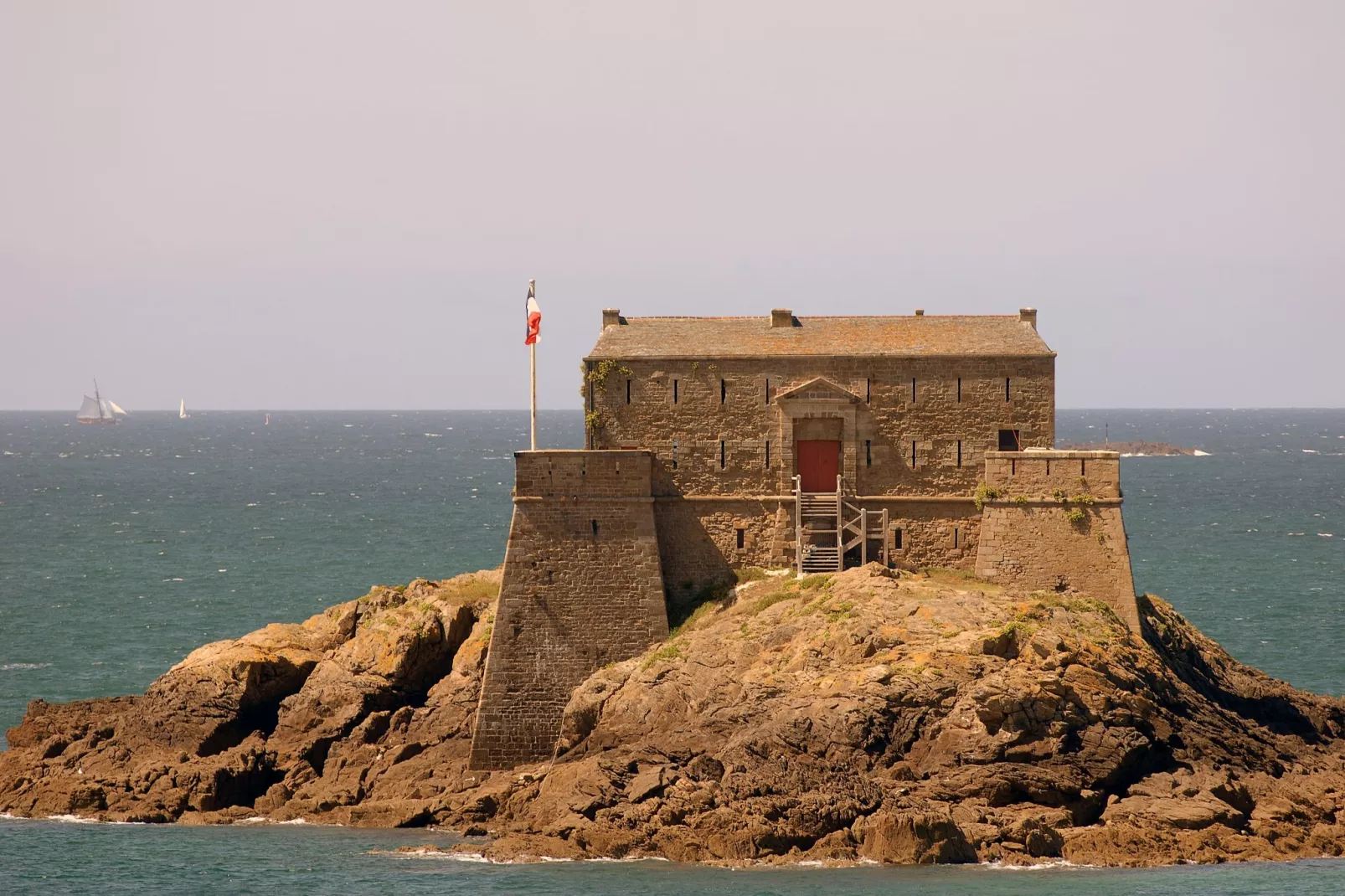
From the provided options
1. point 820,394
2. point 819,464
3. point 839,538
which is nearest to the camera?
point 839,538

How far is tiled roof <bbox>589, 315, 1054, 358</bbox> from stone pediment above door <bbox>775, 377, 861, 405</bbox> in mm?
785

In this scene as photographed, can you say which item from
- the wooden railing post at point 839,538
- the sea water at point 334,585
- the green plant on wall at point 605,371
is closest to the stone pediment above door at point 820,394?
the wooden railing post at point 839,538

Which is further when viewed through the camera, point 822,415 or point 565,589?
point 822,415

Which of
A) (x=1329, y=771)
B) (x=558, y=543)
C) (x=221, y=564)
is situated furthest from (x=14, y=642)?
(x=1329, y=771)

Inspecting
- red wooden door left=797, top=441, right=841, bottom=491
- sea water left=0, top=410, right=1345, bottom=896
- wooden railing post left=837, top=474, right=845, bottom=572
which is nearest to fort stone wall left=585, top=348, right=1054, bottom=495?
red wooden door left=797, top=441, right=841, bottom=491

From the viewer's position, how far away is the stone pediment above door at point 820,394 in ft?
150

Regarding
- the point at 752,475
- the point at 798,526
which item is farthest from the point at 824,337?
the point at 798,526

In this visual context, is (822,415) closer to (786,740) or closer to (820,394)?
(820,394)

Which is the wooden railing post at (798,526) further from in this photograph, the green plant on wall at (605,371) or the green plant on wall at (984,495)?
the green plant on wall at (605,371)

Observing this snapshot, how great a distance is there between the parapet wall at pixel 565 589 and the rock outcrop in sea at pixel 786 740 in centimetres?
107

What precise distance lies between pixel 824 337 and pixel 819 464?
3391 mm

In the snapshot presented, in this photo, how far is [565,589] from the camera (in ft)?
146

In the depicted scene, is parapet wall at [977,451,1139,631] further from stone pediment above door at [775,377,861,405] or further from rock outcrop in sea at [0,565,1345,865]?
stone pediment above door at [775,377,861,405]

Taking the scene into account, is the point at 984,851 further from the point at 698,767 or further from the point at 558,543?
the point at 558,543
